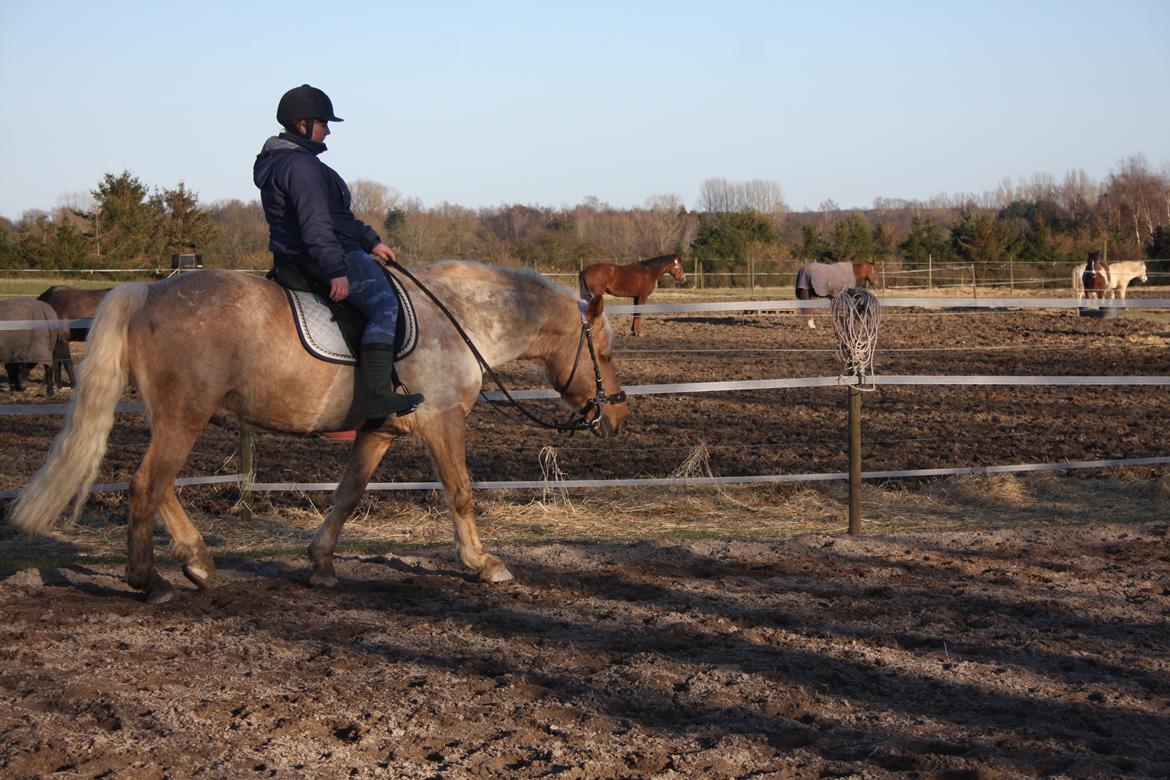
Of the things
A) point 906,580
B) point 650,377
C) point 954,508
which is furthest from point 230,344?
point 650,377

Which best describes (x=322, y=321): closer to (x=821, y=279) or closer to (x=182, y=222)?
(x=821, y=279)

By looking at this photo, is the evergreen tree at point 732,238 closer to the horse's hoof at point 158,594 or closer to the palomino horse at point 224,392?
the palomino horse at point 224,392

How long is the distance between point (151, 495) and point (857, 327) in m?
4.03

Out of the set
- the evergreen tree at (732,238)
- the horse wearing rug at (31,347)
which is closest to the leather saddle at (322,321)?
the horse wearing rug at (31,347)

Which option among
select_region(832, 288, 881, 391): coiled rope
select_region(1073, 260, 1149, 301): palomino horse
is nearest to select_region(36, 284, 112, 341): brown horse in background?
select_region(832, 288, 881, 391): coiled rope

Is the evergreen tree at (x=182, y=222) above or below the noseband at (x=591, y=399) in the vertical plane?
above

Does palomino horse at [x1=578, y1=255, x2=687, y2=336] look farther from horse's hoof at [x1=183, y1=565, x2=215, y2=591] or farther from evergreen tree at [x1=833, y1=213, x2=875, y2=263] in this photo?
horse's hoof at [x1=183, y1=565, x2=215, y2=591]

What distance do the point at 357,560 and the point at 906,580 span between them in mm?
2757

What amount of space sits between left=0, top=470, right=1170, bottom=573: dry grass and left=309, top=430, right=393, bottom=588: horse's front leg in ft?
2.99

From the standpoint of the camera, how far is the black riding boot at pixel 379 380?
5.03m

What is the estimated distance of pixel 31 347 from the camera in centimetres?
1434

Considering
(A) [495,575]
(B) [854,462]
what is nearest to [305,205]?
(A) [495,575]

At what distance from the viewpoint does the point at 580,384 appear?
20.0 feet

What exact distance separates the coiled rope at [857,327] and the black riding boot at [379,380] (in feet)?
9.35
